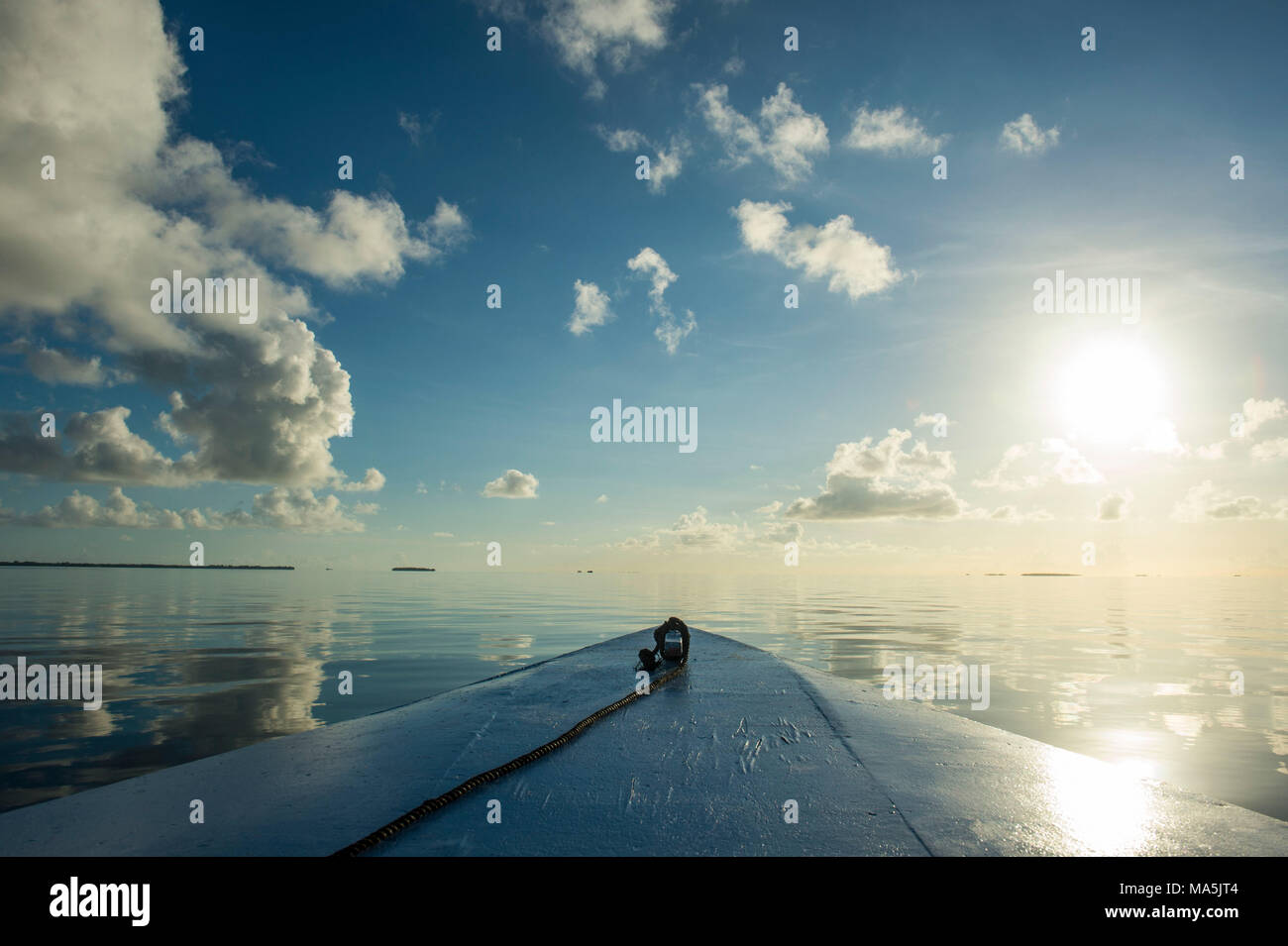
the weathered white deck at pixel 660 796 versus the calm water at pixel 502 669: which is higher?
the weathered white deck at pixel 660 796

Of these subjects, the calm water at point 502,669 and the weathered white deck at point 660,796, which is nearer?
the weathered white deck at point 660,796

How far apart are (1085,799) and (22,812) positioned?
28.7ft

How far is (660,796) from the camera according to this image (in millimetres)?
4859

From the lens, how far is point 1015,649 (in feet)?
60.8

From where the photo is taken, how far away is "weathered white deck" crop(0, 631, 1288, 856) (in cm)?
405

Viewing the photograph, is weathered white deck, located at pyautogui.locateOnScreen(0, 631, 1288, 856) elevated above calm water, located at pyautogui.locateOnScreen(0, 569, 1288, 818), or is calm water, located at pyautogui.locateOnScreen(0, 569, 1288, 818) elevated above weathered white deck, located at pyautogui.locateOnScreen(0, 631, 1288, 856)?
weathered white deck, located at pyautogui.locateOnScreen(0, 631, 1288, 856)

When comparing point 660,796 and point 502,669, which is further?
point 502,669

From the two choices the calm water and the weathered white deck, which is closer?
the weathered white deck

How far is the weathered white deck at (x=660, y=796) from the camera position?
4.05 metres

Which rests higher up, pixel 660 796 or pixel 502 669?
pixel 660 796

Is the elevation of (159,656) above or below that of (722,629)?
above

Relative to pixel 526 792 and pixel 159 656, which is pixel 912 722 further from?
pixel 159 656
